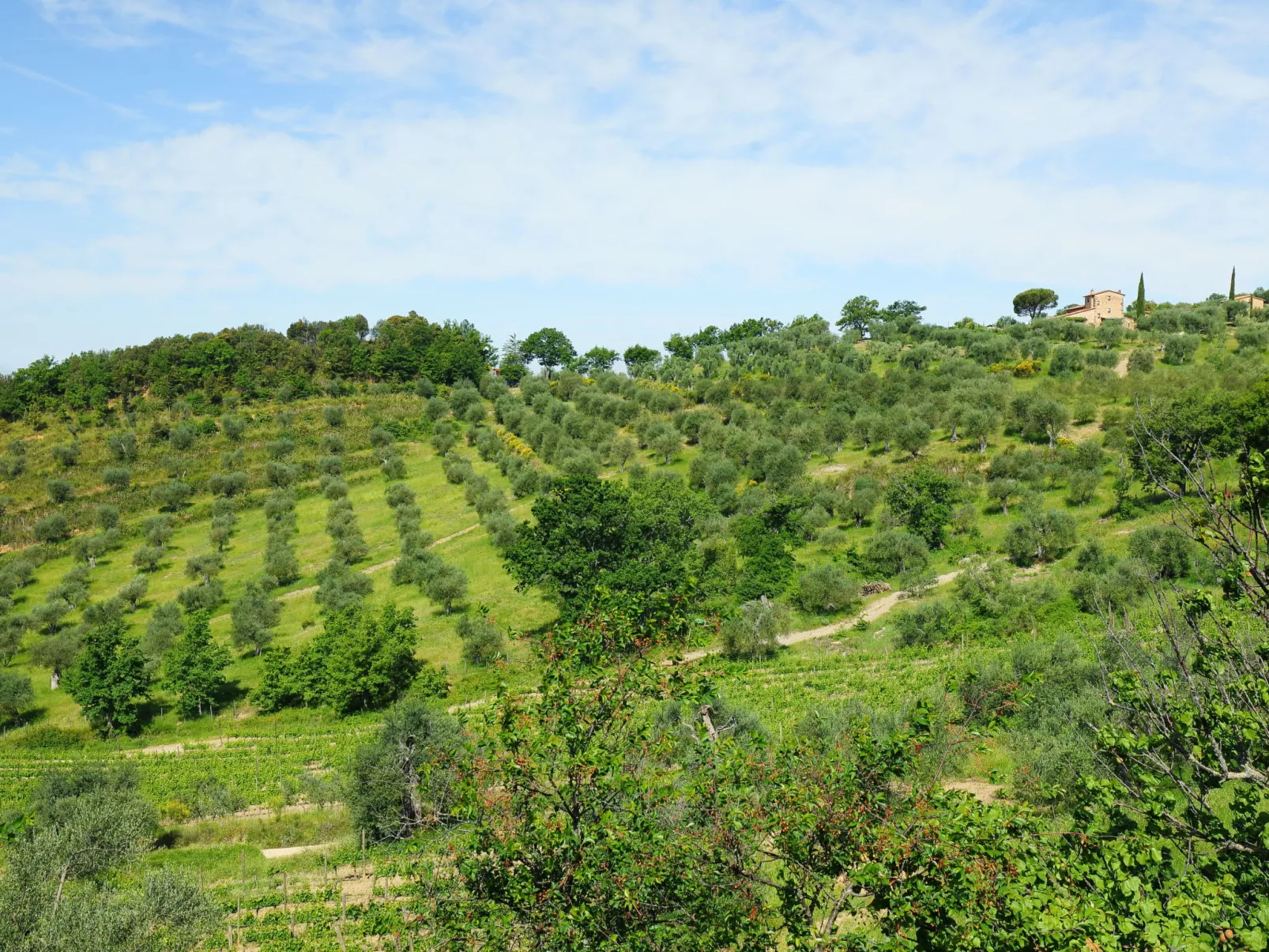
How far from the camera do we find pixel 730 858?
10.1 meters

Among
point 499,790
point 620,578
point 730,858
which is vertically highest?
point 499,790

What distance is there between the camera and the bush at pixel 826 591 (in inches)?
2206

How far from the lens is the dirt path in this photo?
53.2 m

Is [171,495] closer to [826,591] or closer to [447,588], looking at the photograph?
[447,588]

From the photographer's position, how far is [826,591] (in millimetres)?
56125

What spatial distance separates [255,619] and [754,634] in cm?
3959

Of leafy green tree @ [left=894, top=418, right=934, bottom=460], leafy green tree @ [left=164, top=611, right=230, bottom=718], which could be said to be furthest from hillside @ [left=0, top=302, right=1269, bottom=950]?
leafy green tree @ [left=894, top=418, right=934, bottom=460]

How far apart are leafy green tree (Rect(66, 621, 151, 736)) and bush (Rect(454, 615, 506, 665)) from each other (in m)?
20.9

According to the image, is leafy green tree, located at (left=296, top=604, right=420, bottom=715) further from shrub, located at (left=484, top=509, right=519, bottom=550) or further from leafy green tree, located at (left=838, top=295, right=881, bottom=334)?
leafy green tree, located at (left=838, top=295, right=881, bottom=334)

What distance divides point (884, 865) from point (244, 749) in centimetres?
4544

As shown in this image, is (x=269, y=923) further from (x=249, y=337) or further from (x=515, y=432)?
(x=249, y=337)

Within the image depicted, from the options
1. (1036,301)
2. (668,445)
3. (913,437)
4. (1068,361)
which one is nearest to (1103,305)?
(1036,301)

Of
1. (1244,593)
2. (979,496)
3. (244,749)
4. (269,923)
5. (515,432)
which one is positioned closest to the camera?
(1244,593)

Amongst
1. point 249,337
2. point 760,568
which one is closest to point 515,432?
point 760,568
